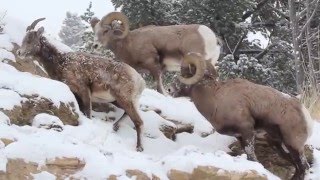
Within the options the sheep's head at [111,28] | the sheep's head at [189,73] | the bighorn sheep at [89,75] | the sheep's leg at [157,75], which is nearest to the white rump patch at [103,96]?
the bighorn sheep at [89,75]

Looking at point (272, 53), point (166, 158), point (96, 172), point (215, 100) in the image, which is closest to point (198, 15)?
point (272, 53)

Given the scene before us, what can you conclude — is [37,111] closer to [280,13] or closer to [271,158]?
[271,158]

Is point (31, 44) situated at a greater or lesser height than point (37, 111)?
greater

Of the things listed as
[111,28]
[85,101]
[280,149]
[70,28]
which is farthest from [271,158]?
[70,28]

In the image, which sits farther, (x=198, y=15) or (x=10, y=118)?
(x=198, y=15)

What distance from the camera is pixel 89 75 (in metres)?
7.88

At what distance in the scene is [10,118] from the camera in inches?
255

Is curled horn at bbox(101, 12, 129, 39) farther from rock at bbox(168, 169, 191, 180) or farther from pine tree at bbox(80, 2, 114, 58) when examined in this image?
rock at bbox(168, 169, 191, 180)

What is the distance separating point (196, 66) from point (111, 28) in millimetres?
2999

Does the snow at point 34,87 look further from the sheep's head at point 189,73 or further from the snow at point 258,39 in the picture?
the snow at point 258,39

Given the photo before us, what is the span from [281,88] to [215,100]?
7.37 metres

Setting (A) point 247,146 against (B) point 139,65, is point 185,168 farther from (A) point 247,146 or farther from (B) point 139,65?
(B) point 139,65

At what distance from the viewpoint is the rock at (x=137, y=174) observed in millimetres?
6145

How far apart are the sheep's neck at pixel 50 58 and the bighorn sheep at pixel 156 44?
7.27ft
